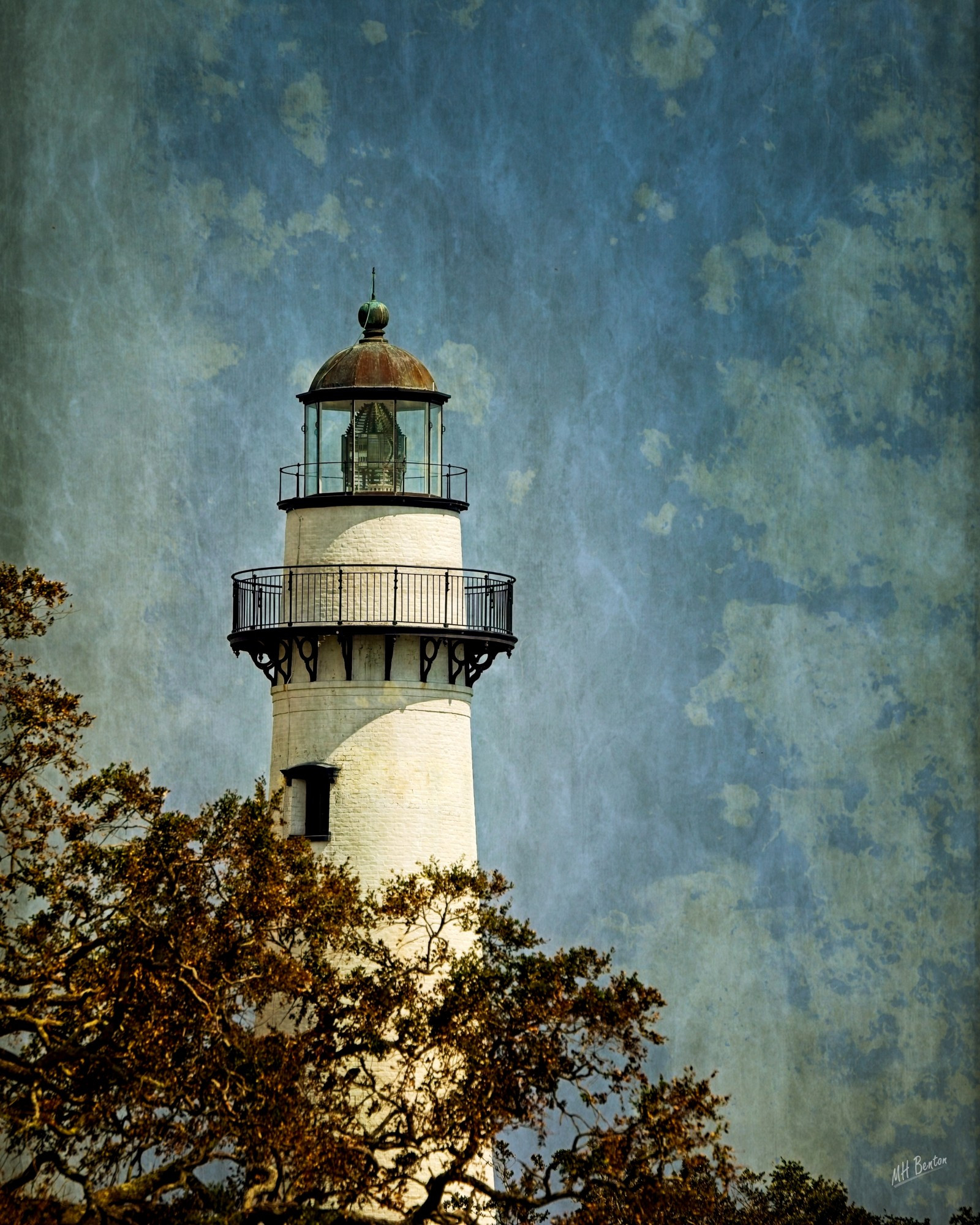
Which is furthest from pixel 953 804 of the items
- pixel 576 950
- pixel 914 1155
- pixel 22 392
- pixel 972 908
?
pixel 22 392

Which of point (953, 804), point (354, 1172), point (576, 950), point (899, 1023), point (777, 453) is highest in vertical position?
point (777, 453)

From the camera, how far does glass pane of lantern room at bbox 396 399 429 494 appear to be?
1329 inches

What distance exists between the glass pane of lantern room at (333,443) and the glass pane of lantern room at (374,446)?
118mm

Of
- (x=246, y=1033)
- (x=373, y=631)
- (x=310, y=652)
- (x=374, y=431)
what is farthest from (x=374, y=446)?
A: (x=246, y=1033)

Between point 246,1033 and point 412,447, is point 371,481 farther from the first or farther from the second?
point 246,1033

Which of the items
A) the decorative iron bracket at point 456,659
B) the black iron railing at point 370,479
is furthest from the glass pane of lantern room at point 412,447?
the decorative iron bracket at point 456,659

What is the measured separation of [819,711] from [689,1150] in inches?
612

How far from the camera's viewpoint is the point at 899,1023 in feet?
125

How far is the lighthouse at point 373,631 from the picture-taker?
1273 inches

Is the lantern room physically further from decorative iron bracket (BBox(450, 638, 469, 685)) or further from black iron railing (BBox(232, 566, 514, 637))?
decorative iron bracket (BBox(450, 638, 469, 685))

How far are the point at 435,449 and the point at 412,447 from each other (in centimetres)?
35

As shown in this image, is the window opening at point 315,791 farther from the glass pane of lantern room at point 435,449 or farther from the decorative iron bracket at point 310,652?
the glass pane of lantern room at point 435,449

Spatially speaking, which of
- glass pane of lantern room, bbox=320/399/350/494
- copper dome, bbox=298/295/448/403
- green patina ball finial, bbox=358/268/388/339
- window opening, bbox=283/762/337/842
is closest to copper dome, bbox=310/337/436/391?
copper dome, bbox=298/295/448/403

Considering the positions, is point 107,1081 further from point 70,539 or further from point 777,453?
point 777,453
